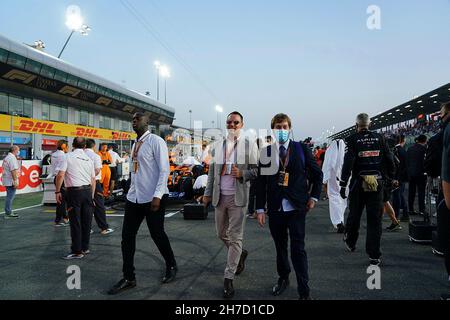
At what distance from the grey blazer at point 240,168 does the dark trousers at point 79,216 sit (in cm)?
234

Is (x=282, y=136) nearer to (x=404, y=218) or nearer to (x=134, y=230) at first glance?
(x=134, y=230)

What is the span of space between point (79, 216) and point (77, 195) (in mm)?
329

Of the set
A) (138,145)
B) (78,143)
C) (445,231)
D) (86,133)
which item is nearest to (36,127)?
(86,133)

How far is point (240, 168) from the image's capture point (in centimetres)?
365

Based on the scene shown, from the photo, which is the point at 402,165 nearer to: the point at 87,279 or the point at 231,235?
the point at 231,235

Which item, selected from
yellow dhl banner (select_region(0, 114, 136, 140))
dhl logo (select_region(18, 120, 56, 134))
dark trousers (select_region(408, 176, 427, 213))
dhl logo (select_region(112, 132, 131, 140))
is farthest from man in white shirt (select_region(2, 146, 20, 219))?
dhl logo (select_region(112, 132, 131, 140))

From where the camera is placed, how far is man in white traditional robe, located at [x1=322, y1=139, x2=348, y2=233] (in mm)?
6156

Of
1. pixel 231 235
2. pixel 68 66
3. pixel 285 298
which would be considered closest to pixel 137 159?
pixel 231 235

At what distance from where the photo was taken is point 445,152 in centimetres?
290

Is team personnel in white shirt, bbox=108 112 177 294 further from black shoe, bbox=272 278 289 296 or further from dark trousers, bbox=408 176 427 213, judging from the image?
dark trousers, bbox=408 176 427 213

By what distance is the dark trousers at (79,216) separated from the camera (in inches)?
193

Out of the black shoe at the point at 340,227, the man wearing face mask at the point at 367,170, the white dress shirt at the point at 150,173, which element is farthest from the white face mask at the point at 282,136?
the black shoe at the point at 340,227

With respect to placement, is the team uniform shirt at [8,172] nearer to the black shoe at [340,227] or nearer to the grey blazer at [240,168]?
the grey blazer at [240,168]
